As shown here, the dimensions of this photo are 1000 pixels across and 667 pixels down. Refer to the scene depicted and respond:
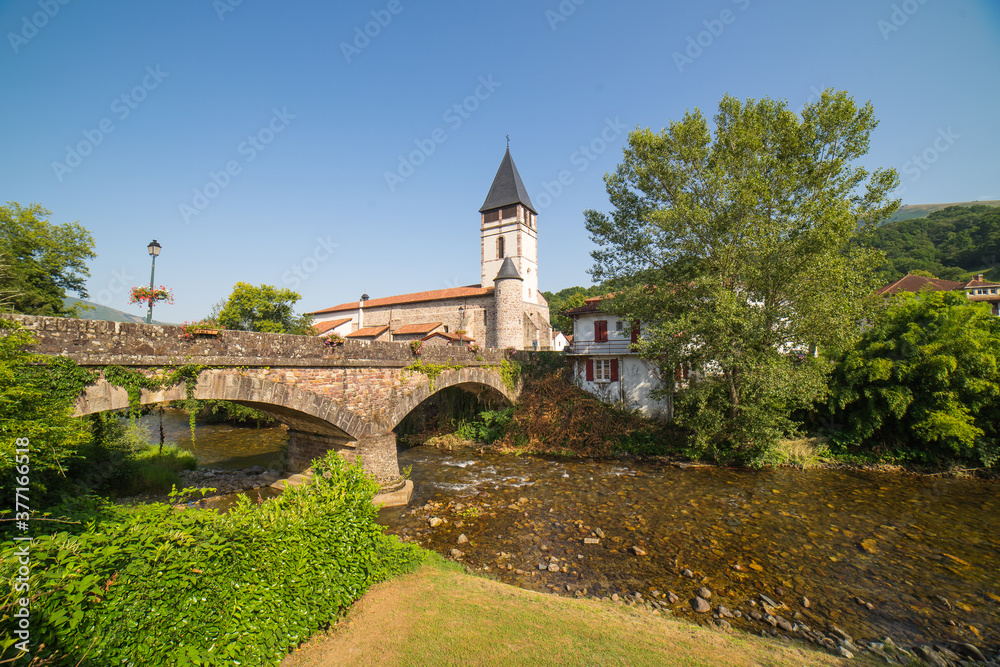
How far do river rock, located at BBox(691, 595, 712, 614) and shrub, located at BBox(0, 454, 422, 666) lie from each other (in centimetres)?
559

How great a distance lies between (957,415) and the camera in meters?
13.9

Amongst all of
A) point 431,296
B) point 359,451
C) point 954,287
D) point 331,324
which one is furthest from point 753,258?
point 331,324

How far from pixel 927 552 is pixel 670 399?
11.5 m

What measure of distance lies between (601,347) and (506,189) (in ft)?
89.4

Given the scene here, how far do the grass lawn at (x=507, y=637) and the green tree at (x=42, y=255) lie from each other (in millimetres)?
19758

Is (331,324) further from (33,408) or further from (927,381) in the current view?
(927,381)

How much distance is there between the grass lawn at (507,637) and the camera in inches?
183

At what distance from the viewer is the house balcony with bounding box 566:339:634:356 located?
22.0 metres

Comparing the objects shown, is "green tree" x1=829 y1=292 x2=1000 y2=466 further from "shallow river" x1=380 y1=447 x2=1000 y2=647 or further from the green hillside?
the green hillside

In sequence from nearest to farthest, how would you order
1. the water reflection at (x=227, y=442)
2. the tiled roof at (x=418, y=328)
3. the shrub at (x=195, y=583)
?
the shrub at (x=195, y=583) < the water reflection at (x=227, y=442) < the tiled roof at (x=418, y=328)

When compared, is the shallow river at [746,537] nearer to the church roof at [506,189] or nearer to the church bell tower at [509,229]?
the church bell tower at [509,229]

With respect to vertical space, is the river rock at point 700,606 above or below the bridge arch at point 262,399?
below

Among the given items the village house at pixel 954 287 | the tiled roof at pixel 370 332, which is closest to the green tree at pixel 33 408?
the tiled roof at pixel 370 332

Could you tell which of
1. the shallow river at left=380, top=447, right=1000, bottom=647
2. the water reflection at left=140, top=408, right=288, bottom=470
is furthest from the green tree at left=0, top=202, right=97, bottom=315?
the shallow river at left=380, top=447, right=1000, bottom=647
